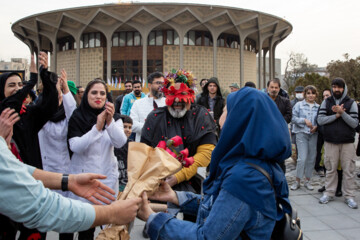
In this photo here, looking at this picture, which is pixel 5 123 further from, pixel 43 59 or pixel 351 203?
pixel 351 203

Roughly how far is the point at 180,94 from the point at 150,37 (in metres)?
30.1

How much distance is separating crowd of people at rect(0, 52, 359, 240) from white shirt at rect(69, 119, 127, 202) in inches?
0.4

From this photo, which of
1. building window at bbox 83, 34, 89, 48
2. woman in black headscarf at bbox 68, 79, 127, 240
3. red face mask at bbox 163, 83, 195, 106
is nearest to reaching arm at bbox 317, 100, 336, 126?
red face mask at bbox 163, 83, 195, 106

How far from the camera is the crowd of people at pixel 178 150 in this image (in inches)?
59.7

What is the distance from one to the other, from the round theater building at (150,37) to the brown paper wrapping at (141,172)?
28.5 meters

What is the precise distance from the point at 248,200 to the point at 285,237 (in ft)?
1.23

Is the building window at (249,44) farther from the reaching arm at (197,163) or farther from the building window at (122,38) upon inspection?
the reaching arm at (197,163)

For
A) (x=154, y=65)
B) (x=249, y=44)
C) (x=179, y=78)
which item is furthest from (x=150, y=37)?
(x=179, y=78)

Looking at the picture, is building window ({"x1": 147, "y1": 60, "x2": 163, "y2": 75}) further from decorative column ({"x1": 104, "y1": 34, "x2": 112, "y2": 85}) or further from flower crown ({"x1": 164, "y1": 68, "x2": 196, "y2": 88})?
flower crown ({"x1": 164, "y1": 68, "x2": 196, "y2": 88})

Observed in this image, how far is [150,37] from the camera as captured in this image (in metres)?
32.1

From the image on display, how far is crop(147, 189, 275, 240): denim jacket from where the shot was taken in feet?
4.93

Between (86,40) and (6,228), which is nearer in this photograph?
(6,228)

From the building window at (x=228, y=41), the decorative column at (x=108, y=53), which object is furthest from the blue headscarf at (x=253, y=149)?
the building window at (x=228, y=41)

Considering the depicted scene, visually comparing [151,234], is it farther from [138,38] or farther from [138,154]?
[138,38]
